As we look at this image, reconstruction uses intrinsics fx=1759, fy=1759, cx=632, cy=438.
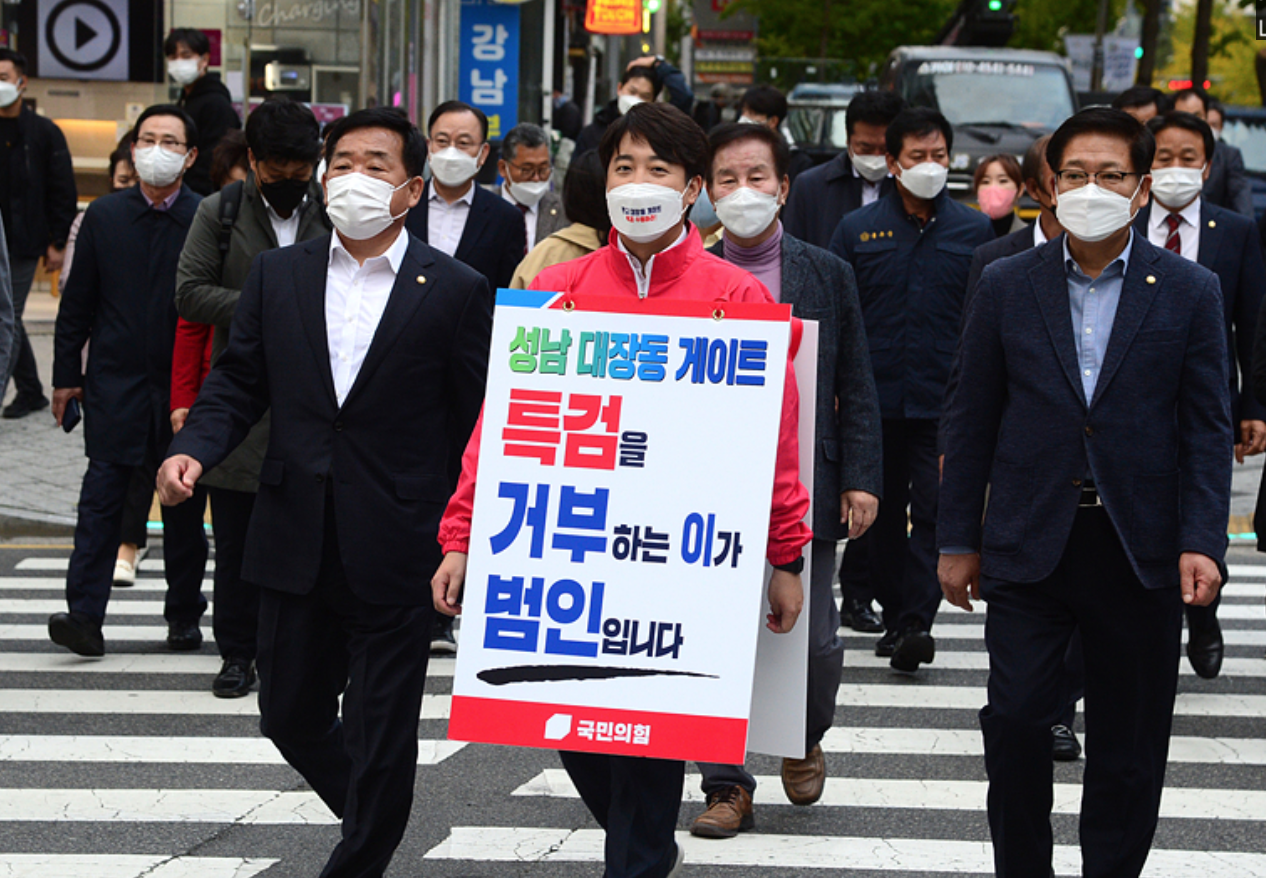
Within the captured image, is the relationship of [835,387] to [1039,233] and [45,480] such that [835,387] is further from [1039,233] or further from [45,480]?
[45,480]

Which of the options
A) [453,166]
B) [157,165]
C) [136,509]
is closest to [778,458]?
[157,165]

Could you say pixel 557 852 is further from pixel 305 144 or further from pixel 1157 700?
pixel 305 144

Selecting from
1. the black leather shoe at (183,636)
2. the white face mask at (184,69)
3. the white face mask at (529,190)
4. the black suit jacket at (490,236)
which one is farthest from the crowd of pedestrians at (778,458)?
the white face mask at (184,69)

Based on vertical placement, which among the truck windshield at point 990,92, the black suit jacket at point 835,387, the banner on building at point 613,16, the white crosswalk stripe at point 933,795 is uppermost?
the banner on building at point 613,16

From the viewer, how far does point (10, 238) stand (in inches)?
477

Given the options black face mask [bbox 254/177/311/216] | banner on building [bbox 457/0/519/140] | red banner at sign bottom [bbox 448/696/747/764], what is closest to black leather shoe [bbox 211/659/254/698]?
black face mask [bbox 254/177/311/216]

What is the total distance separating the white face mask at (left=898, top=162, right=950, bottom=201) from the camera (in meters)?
7.55

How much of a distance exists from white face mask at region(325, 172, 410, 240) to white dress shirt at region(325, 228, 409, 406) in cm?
7

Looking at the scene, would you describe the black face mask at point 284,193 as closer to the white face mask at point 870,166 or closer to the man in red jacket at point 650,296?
the man in red jacket at point 650,296

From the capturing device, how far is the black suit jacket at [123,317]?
24.1 ft

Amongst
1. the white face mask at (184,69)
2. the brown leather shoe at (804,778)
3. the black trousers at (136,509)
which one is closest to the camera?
the brown leather shoe at (804,778)

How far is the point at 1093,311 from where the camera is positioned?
175 inches

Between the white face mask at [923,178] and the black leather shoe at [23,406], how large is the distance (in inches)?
303

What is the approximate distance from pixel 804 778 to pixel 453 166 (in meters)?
3.61
